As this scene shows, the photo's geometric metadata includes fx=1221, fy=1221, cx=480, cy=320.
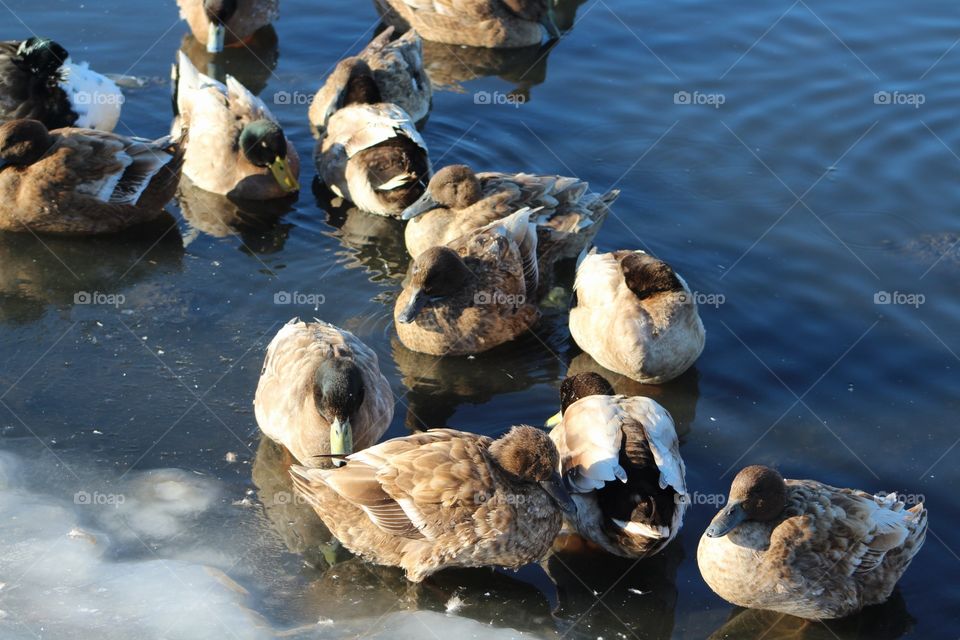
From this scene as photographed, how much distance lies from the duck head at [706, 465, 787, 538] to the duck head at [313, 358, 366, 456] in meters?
2.07

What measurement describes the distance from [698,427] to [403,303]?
2168 mm

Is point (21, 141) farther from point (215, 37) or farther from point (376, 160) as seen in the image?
point (215, 37)

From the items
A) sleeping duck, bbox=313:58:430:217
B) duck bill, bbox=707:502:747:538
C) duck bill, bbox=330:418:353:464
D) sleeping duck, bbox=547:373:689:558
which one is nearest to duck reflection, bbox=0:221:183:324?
sleeping duck, bbox=313:58:430:217

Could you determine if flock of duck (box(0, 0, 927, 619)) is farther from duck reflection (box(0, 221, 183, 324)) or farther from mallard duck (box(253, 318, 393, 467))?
duck reflection (box(0, 221, 183, 324))

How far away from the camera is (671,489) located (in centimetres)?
650

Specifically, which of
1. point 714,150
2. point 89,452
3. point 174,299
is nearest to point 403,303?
point 174,299

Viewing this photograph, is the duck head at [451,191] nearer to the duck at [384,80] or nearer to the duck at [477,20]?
the duck at [384,80]

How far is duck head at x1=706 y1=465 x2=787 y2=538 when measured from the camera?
6125mm

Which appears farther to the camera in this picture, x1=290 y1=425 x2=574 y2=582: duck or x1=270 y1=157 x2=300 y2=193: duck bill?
x1=270 y1=157 x2=300 y2=193: duck bill

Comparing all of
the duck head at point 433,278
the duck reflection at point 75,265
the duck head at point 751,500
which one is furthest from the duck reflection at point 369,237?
the duck head at point 751,500

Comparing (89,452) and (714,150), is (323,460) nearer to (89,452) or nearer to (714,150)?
(89,452)

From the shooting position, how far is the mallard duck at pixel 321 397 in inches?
269

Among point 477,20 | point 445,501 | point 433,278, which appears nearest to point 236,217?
point 433,278

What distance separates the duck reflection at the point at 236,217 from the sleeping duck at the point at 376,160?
1.74 ft
